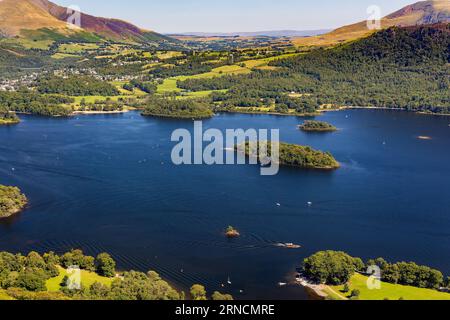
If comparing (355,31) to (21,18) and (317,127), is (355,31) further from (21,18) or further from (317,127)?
(21,18)

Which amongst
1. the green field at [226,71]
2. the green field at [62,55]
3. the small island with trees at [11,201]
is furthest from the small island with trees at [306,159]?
the green field at [62,55]

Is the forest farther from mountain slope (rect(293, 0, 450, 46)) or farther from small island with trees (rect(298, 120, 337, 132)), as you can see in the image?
mountain slope (rect(293, 0, 450, 46))

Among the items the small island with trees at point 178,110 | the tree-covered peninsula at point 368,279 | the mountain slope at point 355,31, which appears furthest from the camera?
the mountain slope at point 355,31

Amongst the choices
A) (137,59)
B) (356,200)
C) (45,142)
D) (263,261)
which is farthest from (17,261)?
(137,59)

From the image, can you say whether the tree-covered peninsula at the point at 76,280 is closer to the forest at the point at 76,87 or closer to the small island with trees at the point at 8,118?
the small island with trees at the point at 8,118

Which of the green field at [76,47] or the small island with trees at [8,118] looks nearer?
the small island with trees at [8,118]

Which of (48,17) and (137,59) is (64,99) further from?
(48,17)

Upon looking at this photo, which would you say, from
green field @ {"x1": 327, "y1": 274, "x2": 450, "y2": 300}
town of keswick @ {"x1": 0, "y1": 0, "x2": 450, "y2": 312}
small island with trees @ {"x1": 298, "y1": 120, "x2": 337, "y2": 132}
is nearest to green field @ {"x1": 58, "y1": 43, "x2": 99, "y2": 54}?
town of keswick @ {"x1": 0, "y1": 0, "x2": 450, "y2": 312}
